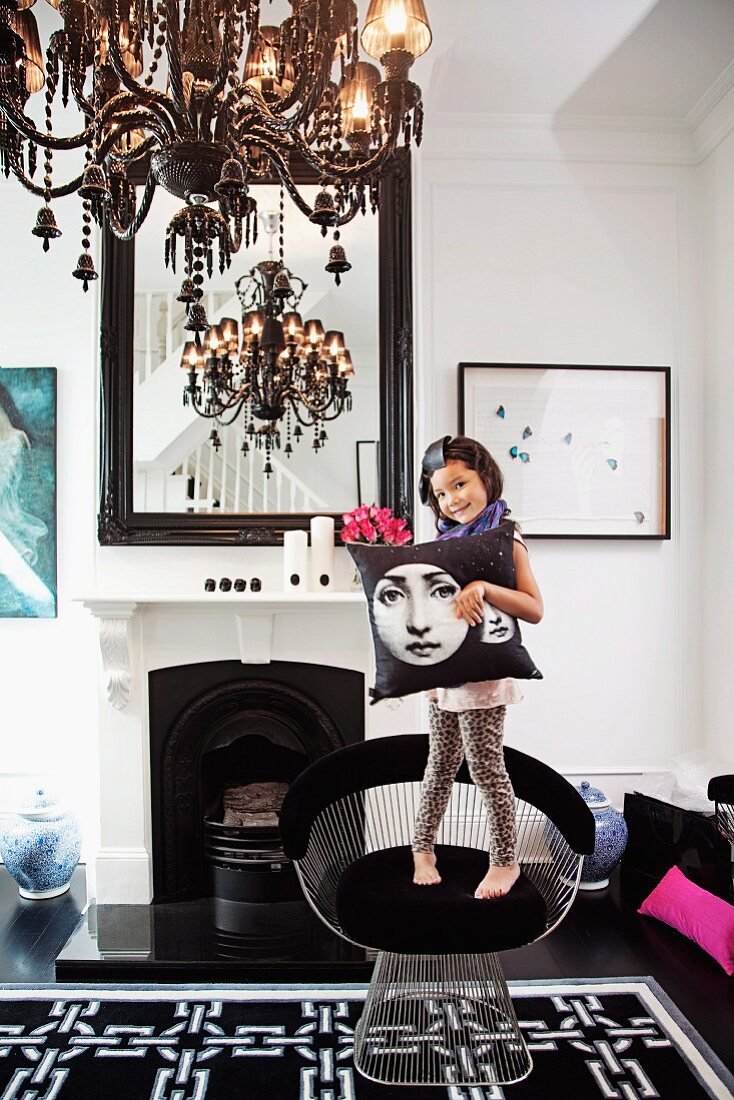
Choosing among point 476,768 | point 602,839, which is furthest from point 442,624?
point 602,839

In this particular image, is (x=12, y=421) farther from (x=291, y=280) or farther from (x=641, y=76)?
(x=641, y=76)

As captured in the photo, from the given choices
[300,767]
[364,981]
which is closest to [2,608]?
[300,767]

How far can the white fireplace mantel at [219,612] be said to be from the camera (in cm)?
282

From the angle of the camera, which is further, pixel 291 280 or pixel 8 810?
pixel 8 810

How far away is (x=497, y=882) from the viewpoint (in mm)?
1701

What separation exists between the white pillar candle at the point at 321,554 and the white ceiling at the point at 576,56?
1.62m

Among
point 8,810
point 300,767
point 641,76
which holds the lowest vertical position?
point 8,810

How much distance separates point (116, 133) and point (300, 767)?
2297 mm

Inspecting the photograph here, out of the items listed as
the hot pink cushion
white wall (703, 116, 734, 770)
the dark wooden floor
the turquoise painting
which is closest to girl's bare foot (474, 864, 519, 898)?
the dark wooden floor

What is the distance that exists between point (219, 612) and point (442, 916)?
Result: 151 centimetres

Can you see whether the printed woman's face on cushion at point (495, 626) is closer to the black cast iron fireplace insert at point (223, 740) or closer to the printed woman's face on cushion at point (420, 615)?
the printed woman's face on cushion at point (420, 615)

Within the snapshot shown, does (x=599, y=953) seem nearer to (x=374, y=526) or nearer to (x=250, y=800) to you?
(x=250, y=800)

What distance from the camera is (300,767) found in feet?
10.3

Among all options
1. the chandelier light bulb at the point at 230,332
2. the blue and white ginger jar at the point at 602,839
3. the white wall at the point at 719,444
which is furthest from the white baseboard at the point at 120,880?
the white wall at the point at 719,444
